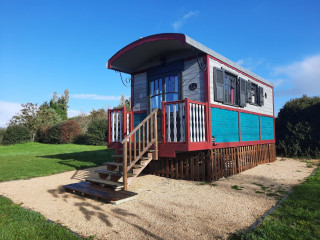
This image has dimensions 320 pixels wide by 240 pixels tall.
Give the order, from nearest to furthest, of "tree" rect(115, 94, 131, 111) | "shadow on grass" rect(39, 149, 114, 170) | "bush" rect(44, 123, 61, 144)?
"shadow on grass" rect(39, 149, 114, 170), "bush" rect(44, 123, 61, 144), "tree" rect(115, 94, 131, 111)

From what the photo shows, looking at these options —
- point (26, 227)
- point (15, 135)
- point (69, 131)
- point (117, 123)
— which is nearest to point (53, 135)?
point (69, 131)

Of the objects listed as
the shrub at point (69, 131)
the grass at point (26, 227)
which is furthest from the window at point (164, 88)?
the shrub at point (69, 131)

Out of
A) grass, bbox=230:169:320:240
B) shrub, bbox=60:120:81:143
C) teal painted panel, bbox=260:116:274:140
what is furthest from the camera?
shrub, bbox=60:120:81:143

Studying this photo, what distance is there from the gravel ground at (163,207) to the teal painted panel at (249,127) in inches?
88.0

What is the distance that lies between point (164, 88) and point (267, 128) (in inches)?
238

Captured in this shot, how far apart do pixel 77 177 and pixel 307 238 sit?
6507 mm

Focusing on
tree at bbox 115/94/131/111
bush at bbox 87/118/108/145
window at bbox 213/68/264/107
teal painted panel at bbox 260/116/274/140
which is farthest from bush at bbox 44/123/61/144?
window at bbox 213/68/264/107

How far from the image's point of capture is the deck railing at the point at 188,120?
580 centimetres

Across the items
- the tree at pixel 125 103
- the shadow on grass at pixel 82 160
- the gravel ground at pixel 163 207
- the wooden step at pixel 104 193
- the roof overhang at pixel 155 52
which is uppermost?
the tree at pixel 125 103

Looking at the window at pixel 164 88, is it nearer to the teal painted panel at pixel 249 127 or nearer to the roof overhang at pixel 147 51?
the roof overhang at pixel 147 51

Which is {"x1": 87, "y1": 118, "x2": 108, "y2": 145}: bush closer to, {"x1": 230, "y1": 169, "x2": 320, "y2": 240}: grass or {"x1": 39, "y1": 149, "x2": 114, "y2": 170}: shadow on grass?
{"x1": 39, "y1": 149, "x2": 114, "y2": 170}: shadow on grass

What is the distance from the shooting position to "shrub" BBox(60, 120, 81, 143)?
23.0 metres

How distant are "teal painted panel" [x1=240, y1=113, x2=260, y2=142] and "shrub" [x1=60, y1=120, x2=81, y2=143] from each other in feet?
60.3

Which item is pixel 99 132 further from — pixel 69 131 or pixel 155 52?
pixel 155 52
